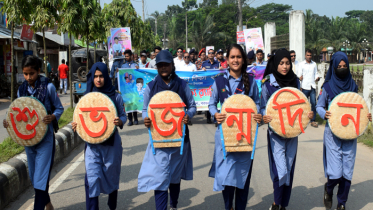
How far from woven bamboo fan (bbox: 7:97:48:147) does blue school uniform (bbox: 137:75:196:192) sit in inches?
44.2

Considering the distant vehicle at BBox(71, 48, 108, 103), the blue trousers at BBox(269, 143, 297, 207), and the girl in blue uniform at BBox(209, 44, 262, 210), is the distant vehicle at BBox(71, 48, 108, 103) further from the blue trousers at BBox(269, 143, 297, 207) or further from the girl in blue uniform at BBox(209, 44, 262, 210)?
the blue trousers at BBox(269, 143, 297, 207)

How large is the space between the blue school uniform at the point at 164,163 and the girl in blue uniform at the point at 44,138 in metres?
1.04

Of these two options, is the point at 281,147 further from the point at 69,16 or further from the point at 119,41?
the point at 119,41

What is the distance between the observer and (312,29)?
60.9 metres

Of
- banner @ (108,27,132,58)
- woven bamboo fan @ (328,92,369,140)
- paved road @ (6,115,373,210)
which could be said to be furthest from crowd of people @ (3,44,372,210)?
banner @ (108,27,132,58)

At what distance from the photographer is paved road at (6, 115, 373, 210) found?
14.8 feet

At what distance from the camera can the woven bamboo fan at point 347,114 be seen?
13.3 ft

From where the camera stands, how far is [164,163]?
12.1 ft

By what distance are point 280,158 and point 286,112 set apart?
0.50 meters

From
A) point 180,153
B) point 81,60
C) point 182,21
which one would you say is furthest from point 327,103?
point 182,21

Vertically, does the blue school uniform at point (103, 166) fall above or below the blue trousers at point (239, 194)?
above

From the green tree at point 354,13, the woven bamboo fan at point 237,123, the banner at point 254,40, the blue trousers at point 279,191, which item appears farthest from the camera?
the green tree at point 354,13

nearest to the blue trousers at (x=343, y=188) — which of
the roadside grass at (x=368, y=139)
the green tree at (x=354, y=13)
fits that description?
the roadside grass at (x=368, y=139)

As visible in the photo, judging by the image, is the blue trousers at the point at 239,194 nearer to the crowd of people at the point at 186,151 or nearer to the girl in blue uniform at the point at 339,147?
the crowd of people at the point at 186,151
